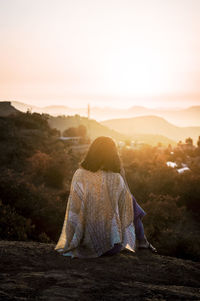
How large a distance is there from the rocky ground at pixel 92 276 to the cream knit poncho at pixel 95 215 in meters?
0.23

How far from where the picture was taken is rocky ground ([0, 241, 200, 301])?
3.66 meters

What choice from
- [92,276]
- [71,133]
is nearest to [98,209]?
[92,276]

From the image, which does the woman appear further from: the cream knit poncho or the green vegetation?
the green vegetation

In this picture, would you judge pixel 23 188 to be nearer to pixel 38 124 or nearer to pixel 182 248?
pixel 182 248

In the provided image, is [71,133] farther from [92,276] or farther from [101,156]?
[92,276]

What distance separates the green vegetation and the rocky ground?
3.33 metres

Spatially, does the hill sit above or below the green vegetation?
above

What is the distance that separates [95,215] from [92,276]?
1.06 meters

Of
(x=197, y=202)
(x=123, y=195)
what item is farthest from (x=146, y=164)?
(x=123, y=195)

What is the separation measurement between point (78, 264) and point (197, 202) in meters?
13.9

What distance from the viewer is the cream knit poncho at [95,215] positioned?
196 inches

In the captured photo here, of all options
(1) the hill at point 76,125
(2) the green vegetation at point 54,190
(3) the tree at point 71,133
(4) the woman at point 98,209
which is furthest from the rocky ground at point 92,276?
(1) the hill at point 76,125

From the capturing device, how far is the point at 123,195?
17.1ft

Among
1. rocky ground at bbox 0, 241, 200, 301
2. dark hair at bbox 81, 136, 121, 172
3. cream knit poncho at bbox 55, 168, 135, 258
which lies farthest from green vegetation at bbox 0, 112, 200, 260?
dark hair at bbox 81, 136, 121, 172
